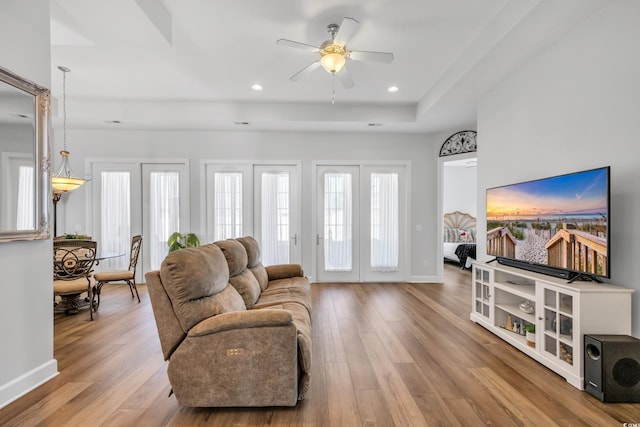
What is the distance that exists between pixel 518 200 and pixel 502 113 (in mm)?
1184

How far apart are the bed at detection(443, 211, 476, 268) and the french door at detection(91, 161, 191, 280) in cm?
592

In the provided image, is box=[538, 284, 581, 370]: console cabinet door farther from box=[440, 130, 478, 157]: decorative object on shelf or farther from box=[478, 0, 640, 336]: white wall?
box=[440, 130, 478, 157]: decorative object on shelf

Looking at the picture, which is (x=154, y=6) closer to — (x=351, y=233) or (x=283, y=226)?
(x=283, y=226)

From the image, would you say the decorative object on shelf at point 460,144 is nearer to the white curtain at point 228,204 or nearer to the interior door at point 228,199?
the interior door at point 228,199

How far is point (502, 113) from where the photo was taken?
11.9 feet

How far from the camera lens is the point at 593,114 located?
8.08 feet

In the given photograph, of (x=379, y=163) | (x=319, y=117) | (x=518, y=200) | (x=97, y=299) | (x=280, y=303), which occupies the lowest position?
(x=97, y=299)

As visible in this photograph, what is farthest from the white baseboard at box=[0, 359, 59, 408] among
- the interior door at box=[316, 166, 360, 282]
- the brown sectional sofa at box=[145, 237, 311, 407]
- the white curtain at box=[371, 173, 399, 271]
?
the white curtain at box=[371, 173, 399, 271]

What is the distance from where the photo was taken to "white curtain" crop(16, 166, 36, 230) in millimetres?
2213

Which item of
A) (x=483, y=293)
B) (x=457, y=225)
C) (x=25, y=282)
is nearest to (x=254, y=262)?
(x=25, y=282)

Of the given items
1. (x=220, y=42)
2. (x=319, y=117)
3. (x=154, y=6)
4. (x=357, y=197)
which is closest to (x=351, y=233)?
(x=357, y=197)

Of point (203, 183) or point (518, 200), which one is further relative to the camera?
point (203, 183)

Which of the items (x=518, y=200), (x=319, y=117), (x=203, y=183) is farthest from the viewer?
(x=203, y=183)

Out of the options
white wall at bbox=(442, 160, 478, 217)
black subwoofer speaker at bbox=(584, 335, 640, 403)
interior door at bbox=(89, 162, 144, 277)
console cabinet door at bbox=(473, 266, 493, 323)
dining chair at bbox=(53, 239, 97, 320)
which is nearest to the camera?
black subwoofer speaker at bbox=(584, 335, 640, 403)
